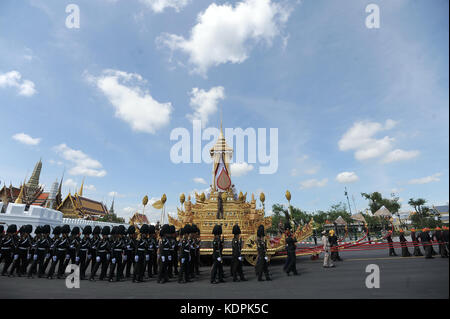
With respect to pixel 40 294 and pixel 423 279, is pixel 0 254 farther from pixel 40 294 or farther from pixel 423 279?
pixel 423 279

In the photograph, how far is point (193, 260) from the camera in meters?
9.16

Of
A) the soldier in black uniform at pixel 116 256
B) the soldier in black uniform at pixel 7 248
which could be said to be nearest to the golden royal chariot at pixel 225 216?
the soldier in black uniform at pixel 116 256

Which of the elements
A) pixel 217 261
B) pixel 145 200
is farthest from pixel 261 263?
pixel 145 200

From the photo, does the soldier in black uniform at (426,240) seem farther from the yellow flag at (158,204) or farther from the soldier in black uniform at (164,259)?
the yellow flag at (158,204)

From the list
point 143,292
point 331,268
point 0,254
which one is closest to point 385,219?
point 331,268

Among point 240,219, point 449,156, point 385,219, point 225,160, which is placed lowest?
point 385,219

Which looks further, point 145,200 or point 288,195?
point 145,200

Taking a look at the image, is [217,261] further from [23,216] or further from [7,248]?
[23,216]

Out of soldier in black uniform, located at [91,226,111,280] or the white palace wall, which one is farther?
the white palace wall

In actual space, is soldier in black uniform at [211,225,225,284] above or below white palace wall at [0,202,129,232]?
below

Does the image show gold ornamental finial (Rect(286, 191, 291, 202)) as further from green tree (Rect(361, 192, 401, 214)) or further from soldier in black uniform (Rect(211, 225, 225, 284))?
green tree (Rect(361, 192, 401, 214))

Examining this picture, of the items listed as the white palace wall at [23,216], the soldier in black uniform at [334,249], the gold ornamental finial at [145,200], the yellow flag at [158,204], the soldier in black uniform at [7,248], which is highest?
the gold ornamental finial at [145,200]

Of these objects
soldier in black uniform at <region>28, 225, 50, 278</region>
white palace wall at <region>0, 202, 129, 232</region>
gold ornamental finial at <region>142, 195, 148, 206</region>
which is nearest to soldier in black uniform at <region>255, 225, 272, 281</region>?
gold ornamental finial at <region>142, 195, 148, 206</region>
